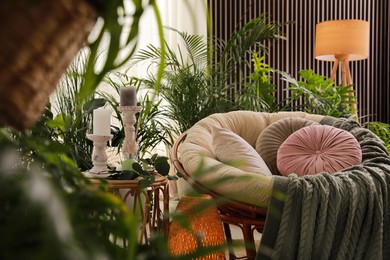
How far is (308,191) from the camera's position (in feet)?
6.81

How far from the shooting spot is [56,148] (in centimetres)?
35

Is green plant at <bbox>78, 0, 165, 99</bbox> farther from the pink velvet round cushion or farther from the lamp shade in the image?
the lamp shade

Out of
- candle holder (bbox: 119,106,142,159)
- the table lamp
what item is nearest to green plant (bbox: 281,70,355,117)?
the table lamp

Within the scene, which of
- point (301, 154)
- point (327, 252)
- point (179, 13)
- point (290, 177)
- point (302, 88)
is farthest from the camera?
point (179, 13)

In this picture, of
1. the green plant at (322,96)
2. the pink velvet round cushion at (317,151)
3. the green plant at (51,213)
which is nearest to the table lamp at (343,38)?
the green plant at (322,96)

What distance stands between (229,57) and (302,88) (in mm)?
820

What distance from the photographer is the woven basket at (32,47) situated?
266mm

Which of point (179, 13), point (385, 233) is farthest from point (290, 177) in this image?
point (179, 13)

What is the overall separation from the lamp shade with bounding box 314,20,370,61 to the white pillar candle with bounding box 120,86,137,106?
255cm

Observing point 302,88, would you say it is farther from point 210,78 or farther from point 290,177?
point 290,177

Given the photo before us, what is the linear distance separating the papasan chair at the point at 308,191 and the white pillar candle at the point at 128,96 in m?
0.36

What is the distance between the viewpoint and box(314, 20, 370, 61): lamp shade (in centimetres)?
421

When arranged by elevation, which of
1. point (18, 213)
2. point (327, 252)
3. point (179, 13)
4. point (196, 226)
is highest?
point (179, 13)

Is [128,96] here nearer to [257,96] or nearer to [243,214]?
[243,214]
